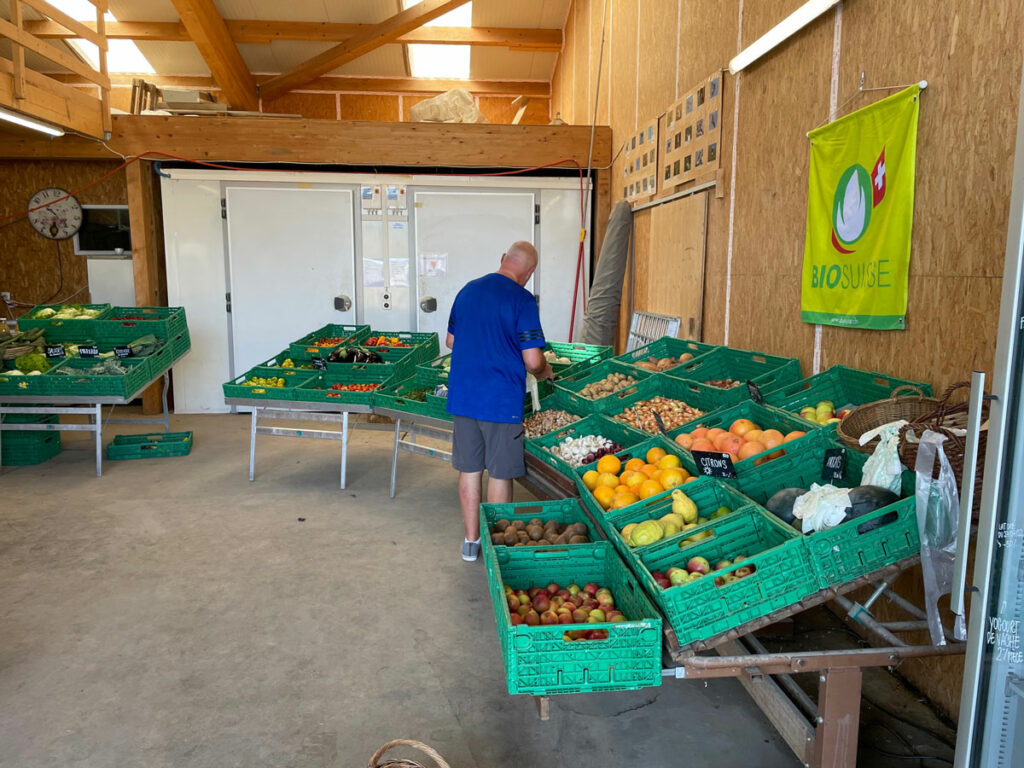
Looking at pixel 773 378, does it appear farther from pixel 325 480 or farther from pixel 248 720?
pixel 325 480

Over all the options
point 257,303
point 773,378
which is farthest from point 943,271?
point 257,303

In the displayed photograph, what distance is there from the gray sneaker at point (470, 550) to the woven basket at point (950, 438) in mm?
2564

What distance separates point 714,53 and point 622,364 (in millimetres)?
2099

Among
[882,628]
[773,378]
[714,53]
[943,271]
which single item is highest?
[714,53]

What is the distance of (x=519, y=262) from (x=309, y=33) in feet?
27.1

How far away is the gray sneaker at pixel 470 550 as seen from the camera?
4.18 meters

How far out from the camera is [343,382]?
5.72 meters

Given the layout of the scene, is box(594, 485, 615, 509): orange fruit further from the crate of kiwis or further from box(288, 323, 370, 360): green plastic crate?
box(288, 323, 370, 360): green plastic crate

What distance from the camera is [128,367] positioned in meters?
6.12

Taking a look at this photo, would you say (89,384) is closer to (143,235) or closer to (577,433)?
(143,235)

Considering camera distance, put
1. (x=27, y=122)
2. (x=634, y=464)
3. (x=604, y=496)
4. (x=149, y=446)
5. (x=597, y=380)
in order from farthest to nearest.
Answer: (x=149, y=446), (x=27, y=122), (x=597, y=380), (x=634, y=464), (x=604, y=496)

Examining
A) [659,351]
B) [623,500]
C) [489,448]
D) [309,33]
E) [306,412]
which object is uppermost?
[309,33]

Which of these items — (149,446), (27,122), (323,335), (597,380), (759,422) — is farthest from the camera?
(323,335)

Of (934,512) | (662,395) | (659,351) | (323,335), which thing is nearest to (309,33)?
(323,335)
